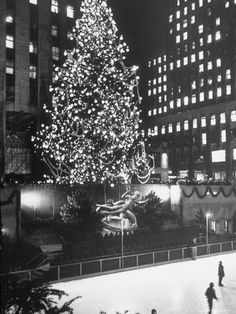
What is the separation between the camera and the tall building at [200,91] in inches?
3228

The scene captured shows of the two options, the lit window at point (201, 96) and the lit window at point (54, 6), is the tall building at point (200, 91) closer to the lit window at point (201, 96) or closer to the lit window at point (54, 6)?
the lit window at point (201, 96)

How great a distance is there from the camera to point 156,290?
1825cm

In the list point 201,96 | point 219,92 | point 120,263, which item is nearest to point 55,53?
point 120,263

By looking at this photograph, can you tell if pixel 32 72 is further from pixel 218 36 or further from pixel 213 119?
pixel 218 36

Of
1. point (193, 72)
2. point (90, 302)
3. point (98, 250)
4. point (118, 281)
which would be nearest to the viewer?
point (90, 302)

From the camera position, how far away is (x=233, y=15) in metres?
82.8

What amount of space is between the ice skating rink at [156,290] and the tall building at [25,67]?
2535cm

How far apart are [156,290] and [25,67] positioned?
3757cm

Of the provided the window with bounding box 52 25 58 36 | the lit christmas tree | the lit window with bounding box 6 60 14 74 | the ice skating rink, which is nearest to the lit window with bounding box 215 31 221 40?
the window with bounding box 52 25 58 36

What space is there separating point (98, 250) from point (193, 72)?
238 feet

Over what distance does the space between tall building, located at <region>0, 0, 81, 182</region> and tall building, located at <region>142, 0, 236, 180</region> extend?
94.6 feet

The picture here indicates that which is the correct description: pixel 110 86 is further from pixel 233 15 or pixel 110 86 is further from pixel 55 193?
pixel 233 15

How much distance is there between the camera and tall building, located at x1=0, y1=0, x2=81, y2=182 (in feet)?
152

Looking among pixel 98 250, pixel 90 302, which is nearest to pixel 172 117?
pixel 98 250
